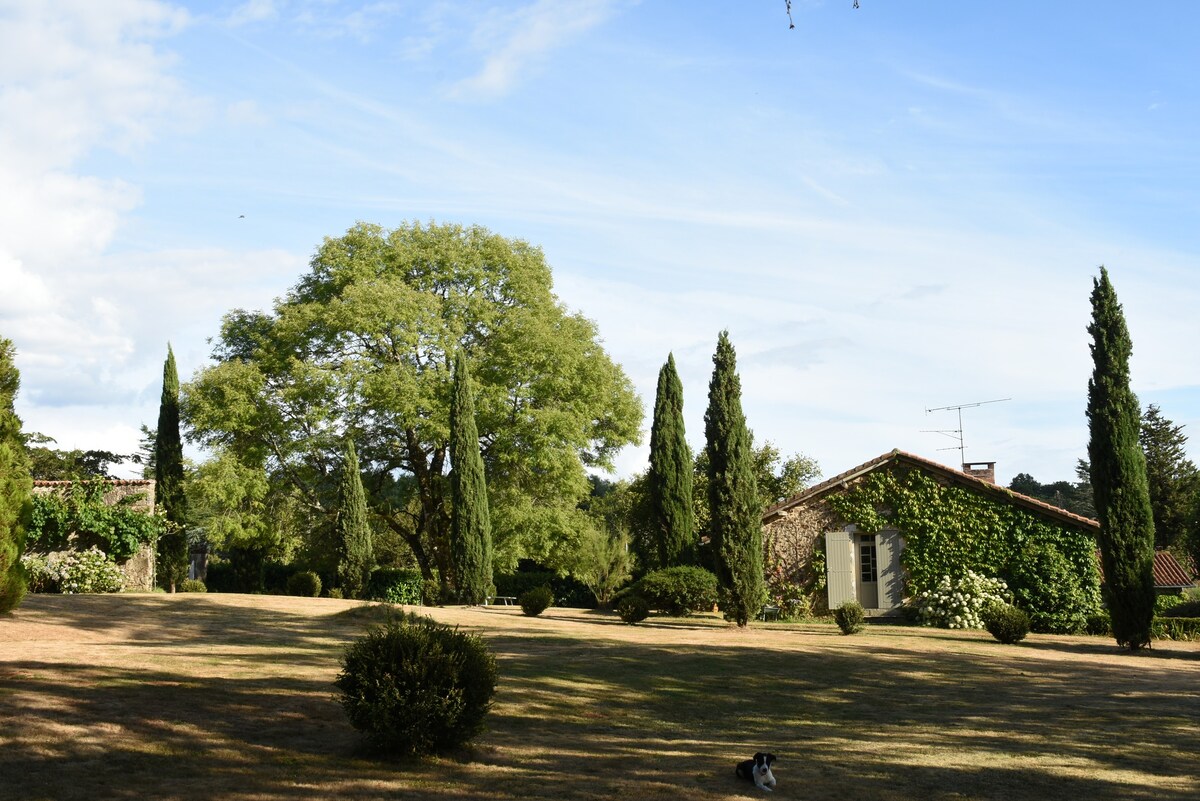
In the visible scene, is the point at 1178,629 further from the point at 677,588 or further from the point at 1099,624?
the point at 677,588

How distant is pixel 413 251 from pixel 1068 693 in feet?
85.2

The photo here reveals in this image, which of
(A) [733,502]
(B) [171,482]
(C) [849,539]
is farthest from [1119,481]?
(B) [171,482]

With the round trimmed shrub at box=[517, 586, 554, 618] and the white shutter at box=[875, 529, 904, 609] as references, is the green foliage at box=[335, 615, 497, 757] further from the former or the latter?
the white shutter at box=[875, 529, 904, 609]

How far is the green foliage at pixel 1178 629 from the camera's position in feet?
80.5

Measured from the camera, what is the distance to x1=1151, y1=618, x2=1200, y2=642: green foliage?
80.5 ft

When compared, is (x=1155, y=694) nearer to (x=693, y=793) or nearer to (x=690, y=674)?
(x=690, y=674)

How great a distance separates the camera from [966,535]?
26.0 metres

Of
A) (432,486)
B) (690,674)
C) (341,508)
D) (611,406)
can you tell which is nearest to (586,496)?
(611,406)

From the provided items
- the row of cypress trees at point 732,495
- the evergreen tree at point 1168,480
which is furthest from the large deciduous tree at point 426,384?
the evergreen tree at point 1168,480

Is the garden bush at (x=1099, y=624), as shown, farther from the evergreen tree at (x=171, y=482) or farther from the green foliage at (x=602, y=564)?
the evergreen tree at (x=171, y=482)

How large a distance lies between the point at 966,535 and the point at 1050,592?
2.43m

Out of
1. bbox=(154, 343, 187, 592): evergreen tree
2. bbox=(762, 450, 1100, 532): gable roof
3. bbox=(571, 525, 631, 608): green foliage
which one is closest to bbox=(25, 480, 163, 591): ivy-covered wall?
bbox=(154, 343, 187, 592): evergreen tree

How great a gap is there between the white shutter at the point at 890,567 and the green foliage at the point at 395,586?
13141 mm

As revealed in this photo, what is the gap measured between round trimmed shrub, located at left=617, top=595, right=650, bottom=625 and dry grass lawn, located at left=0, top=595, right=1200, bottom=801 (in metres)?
3.44
